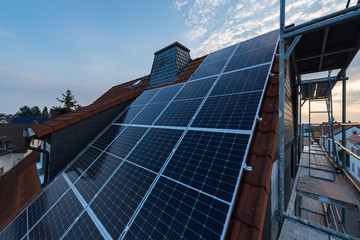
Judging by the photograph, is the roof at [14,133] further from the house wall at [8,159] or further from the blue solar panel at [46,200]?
the blue solar panel at [46,200]

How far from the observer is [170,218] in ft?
9.04

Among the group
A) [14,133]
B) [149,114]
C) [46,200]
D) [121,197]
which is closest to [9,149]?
[14,133]

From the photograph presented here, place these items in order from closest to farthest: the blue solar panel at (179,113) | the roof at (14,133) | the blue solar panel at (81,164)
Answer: the blue solar panel at (179,113) → the blue solar panel at (81,164) → the roof at (14,133)

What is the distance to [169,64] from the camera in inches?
490

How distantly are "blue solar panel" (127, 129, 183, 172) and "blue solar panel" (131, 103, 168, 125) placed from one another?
1144 millimetres

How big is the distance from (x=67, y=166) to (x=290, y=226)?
361 inches

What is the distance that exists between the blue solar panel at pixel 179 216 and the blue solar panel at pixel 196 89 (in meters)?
4.04

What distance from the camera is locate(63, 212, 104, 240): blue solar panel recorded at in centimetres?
311

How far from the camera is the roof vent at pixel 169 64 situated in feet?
38.1

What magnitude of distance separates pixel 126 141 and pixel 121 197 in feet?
8.62

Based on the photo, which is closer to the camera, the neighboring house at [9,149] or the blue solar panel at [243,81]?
the blue solar panel at [243,81]

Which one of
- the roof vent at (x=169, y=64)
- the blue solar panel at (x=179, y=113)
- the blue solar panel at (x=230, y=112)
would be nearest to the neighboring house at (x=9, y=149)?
the roof vent at (x=169, y=64)

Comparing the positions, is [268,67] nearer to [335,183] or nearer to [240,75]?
[240,75]

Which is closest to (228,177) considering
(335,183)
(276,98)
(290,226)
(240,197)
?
(240,197)
